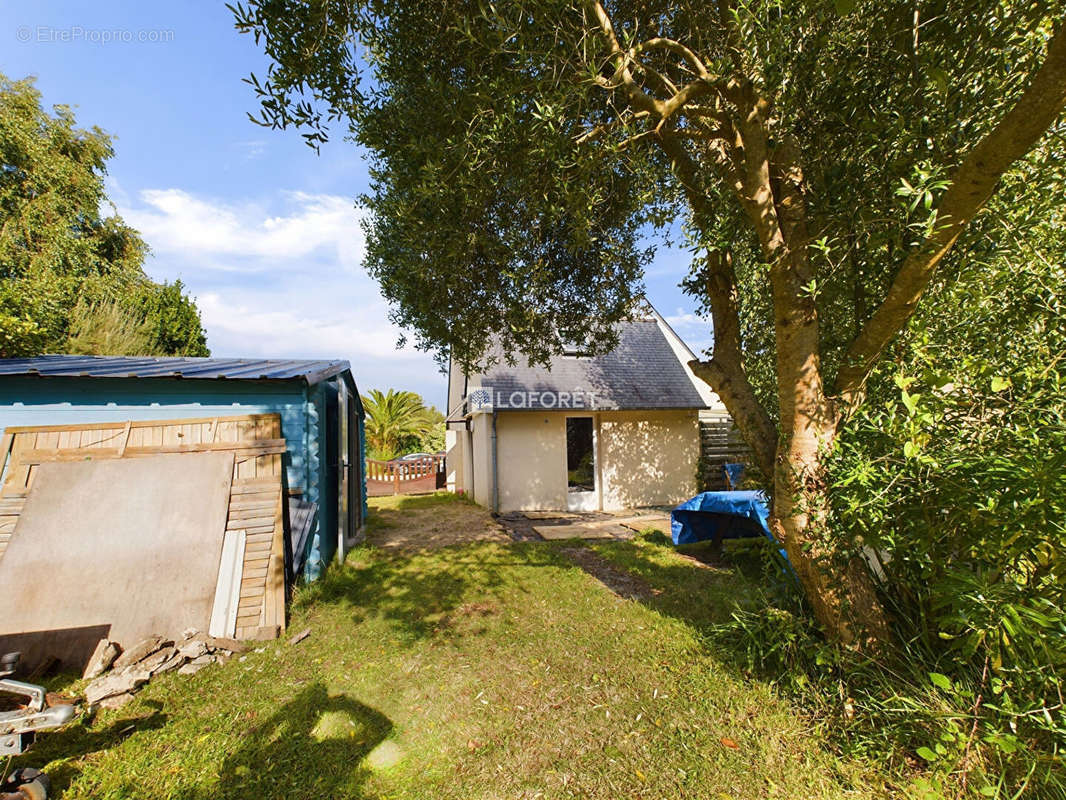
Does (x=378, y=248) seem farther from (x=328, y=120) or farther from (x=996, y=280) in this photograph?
(x=996, y=280)

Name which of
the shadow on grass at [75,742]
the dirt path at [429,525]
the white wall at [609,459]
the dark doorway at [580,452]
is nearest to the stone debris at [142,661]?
the shadow on grass at [75,742]

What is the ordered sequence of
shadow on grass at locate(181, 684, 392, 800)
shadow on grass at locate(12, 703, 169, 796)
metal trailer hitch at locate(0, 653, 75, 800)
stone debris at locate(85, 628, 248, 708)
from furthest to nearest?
stone debris at locate(85, 628, 248, 708), shadow on grass at locate(12, 703, 169, 796), shadow on grass at locate(181, 684, 392, 800), metal trailer hitch at locate(0, 653, 75, 800)

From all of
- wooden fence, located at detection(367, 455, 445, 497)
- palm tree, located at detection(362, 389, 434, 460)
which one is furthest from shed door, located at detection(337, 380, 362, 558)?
palm tree, located at detection(362, 389, 434, 460)

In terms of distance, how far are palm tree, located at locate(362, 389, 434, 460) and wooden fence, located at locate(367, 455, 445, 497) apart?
4398 mm

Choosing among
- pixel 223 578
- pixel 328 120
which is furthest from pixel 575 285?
pixel 223 578

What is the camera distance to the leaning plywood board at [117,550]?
403cm

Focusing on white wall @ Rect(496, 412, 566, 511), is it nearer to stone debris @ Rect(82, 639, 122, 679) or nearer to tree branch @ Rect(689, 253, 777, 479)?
tree branch @ Rect(689, 253, 777, 479)

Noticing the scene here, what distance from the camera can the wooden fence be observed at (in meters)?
17.8

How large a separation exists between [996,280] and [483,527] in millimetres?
9038

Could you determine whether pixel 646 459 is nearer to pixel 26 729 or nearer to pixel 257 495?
pixel 257 495

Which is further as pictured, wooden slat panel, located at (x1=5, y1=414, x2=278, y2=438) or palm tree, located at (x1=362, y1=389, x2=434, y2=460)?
palm tree, located at (x1=362, y1=389, x2=434, y2=460)

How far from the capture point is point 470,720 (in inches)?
120

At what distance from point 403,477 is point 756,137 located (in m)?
17.4

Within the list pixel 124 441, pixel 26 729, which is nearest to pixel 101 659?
pixel 26 729
